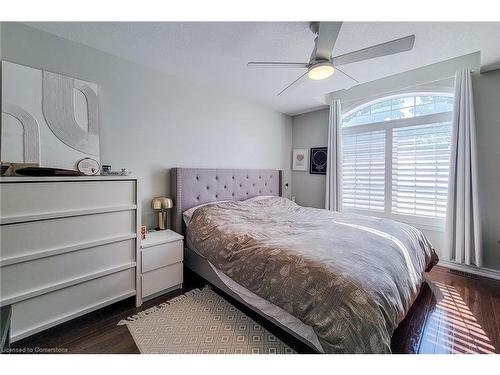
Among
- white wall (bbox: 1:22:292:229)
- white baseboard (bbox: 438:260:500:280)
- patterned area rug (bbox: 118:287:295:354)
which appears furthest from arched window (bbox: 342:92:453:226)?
patterned area rug (bbox: 118:287:295:354)

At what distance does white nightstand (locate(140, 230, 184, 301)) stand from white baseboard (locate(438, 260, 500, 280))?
3311 millimetres

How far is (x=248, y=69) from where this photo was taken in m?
2.45

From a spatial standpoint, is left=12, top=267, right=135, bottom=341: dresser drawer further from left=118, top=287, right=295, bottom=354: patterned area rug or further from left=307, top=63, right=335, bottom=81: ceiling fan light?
left=307, top=63, right=335, bottom=81: ceiling fan light

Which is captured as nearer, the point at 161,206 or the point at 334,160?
the point at 161,206

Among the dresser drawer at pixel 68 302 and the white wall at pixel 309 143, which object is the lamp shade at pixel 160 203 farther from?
the white wall at pixel 309 143

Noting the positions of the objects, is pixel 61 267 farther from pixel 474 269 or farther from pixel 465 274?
pixel 474 269

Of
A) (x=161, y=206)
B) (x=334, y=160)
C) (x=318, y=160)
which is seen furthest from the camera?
(x=318, y=160)

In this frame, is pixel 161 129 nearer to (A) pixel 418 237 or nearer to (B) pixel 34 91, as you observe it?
(B) pixel 34 91

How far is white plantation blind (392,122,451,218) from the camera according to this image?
9.10ft

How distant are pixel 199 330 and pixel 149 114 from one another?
2.22 metres

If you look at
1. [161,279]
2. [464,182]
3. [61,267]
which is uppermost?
[464,182]

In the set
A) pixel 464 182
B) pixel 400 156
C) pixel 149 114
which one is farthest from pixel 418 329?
pixel 149 114

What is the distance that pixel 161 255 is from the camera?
6.70 ft

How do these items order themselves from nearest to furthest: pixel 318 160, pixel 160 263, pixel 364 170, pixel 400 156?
pixel 160 263 → pixel 400 156 → pixel 364 170 → pixel 318 160
